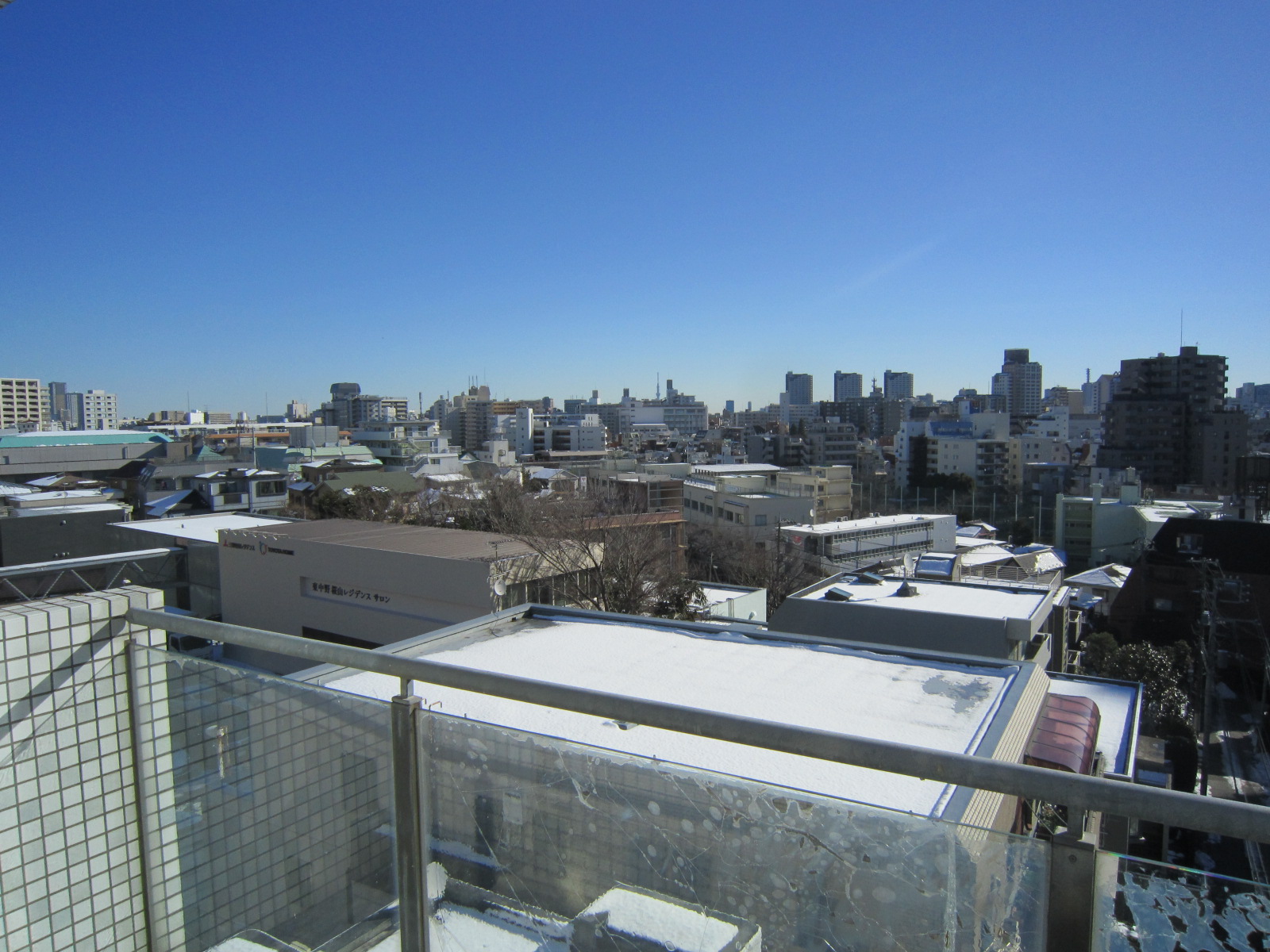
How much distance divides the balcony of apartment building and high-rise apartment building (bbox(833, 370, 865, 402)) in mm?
131753

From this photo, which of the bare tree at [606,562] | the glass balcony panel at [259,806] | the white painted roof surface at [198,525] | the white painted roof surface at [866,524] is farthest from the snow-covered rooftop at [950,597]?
the white painted roof surface at [866,524]

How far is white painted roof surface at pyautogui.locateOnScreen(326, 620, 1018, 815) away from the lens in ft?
11.1

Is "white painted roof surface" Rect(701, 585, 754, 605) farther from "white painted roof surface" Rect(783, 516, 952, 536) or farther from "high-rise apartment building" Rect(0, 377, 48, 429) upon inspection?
"high-rise apartment building" Rect(0, 377, 48, 429)

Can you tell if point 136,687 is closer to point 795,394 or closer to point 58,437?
point 58,437

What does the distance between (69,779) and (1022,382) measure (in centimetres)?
11918

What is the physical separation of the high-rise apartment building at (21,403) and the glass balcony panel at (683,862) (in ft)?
272

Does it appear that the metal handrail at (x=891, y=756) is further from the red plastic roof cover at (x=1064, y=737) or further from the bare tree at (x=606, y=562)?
the bare tree at (x=606, y=562)

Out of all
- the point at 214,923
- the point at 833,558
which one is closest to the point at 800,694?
the point at 214,923

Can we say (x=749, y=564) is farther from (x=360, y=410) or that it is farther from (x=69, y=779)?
(x=360, y=410)

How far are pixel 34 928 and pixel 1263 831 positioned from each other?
182cm

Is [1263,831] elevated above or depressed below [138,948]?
above

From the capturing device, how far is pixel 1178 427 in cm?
3834

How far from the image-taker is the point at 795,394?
128 metres

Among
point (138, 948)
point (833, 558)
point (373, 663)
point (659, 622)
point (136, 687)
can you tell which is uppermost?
point (373, 663)
